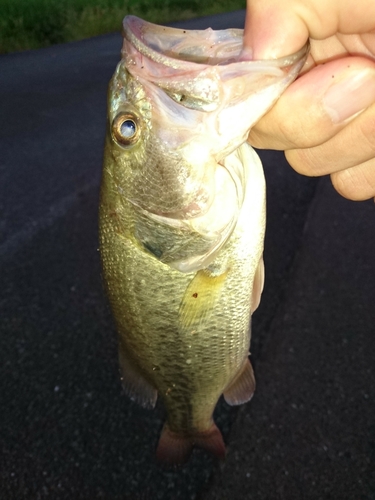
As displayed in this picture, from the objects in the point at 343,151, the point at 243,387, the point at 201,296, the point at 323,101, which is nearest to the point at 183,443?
the point at 243,387

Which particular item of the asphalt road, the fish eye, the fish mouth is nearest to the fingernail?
the fish mouth

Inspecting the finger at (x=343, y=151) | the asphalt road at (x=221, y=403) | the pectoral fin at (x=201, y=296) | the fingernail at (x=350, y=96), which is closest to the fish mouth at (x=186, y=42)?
the fingernail at (x=350, y=96)

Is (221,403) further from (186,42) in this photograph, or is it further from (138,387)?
(186,42)

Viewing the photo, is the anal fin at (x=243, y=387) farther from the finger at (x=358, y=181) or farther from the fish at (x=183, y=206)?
the finger at (x=358, y=181)

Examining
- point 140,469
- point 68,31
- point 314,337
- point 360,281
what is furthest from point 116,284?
point 68,31

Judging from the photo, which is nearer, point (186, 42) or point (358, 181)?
point (186, 42)

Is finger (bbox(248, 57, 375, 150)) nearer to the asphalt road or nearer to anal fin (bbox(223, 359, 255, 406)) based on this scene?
anal fin (bbox(223, 359, 255, 406))
